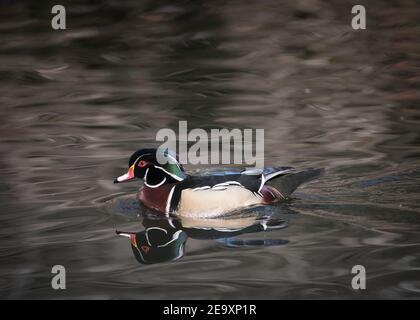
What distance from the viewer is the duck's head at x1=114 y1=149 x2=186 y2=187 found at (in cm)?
861

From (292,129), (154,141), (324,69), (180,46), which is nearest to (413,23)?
(324,69)

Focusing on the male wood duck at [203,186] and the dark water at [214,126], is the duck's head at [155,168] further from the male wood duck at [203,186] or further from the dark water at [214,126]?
the dark water at [214,126]

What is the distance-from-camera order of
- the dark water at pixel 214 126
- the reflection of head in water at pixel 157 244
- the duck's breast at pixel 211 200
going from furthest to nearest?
1. the duck's breast at pixel 211 200
2. the reflection of head in water at pixel 157 244
3. the dark water at pixel 214 126

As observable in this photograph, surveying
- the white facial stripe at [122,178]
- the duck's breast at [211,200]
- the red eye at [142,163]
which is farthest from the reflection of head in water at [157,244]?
the red eye at [142,163]

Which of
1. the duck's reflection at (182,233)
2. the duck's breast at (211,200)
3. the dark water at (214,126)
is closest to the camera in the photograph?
the dark water at (214,126)

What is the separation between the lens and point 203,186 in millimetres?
8258

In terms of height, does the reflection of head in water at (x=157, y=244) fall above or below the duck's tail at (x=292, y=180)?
below

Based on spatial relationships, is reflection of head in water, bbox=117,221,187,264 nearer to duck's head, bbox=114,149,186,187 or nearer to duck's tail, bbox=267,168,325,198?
duck's head, bbox=114,149,186,187

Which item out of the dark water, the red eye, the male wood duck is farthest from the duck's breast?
the red eye

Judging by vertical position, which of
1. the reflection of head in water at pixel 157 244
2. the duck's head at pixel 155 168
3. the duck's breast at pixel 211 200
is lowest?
the reflection of head in water at pixel 157 244

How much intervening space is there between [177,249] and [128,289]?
0.99 meters

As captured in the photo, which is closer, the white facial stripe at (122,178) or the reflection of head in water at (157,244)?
the reflection of head in water at (157,244)

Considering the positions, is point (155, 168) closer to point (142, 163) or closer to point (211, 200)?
point (142, 163)

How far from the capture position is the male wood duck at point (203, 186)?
27.1 ft
